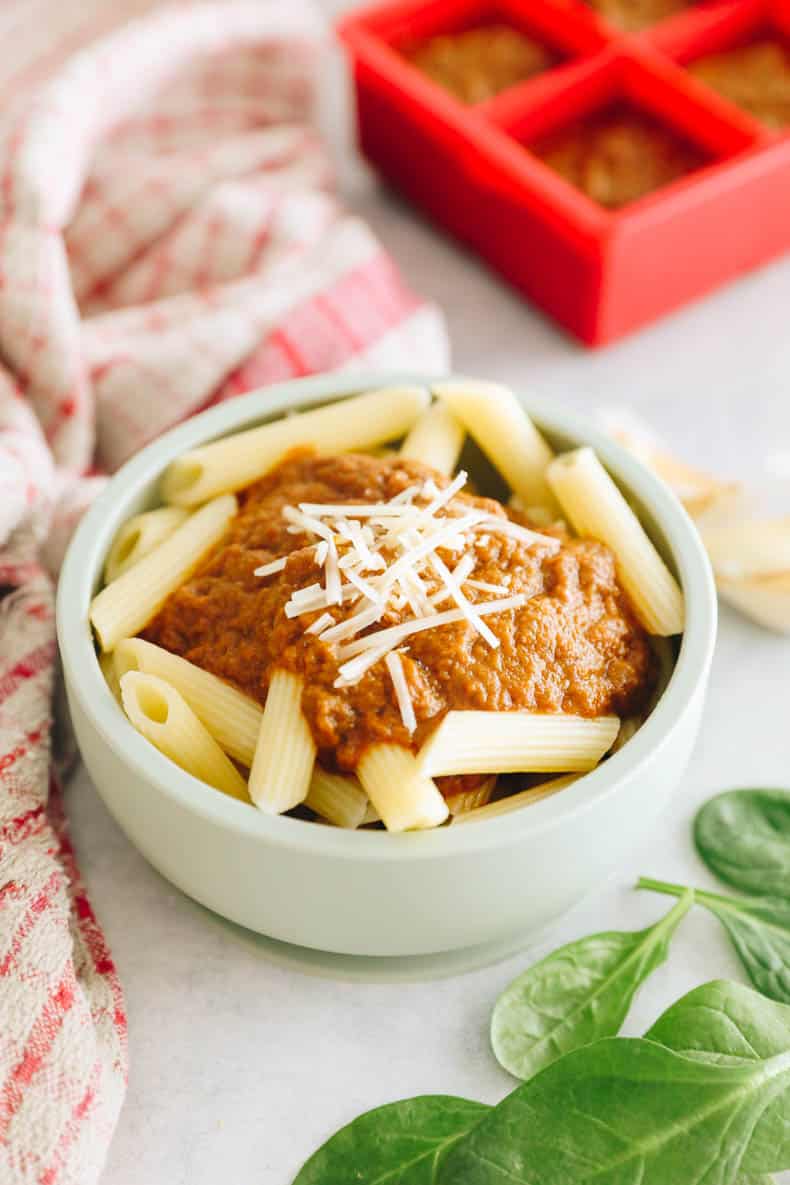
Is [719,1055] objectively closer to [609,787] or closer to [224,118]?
[609,787]

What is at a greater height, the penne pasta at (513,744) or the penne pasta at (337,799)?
the penne pasta at (513,744)

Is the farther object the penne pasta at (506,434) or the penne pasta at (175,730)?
the penne pasta at (506,434)

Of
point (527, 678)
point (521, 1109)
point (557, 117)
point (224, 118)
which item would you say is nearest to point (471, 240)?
point (557, 117)

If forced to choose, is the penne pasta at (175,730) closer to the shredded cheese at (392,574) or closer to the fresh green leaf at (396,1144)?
the shredded cheese at (392,574)

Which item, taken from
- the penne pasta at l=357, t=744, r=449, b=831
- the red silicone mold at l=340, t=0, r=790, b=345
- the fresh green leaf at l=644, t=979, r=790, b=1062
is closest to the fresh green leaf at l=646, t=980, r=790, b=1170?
the fresh green leaf at l=644, t=979, r=790, b=1062

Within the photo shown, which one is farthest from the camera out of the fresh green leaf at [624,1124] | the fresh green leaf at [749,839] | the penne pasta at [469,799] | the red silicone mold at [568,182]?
the red silicone mold at [568,182]

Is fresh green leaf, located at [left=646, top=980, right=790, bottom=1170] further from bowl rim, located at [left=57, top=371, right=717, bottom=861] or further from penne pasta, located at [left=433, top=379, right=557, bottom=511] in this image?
penne pasta, located at [left=433, top=379, right=557, bottom=511]

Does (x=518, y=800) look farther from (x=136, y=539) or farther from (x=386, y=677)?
(x=136, y=539)

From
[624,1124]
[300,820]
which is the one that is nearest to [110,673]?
[300,820]

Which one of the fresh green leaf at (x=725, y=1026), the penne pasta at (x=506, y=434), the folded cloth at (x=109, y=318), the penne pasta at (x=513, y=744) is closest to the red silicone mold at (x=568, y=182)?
the folded cloth at (x=109, y=318)
